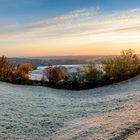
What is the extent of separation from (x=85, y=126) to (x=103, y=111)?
5.99 meters

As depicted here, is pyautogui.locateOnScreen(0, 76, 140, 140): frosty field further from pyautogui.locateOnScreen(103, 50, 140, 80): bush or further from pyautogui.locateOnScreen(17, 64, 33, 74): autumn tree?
pyautogui.locateOnScreen(17, 64, 33, 74): autumn tree

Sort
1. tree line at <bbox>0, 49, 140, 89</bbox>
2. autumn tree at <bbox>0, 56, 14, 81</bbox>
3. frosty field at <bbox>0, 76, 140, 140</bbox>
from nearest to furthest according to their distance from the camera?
frosty field at <bbox>0, 76, 140, 140</bbox>, tree line at <bbox>0, 49, 140, 89</bbox>, autumn tree at <bbox>0, 56, 14, 81</bbox>

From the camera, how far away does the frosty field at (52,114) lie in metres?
22.5

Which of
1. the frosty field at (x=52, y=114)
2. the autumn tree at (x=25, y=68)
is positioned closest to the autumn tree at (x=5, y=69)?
the autumn tree at (x=25, y=68)

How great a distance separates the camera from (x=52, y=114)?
29250mm

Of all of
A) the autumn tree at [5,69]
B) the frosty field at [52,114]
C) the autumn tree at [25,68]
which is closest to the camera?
the frosty field at [52,114]

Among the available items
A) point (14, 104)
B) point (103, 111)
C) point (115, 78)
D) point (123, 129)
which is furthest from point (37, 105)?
point (115, 78)

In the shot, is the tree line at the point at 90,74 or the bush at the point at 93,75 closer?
the tree line at the point at 90,74

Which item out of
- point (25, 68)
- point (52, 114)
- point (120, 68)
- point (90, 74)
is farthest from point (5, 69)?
point (52, 114)

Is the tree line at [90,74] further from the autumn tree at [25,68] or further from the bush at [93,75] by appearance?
the autumn tree at [25,68]

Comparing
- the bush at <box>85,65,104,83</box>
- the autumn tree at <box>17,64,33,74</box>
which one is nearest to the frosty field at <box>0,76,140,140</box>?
the bush at <box>85,65,104,83</box>

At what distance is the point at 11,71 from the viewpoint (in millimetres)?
55562

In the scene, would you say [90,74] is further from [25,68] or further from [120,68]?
[25,68]

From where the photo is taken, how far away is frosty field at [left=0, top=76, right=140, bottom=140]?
22.5 meters
